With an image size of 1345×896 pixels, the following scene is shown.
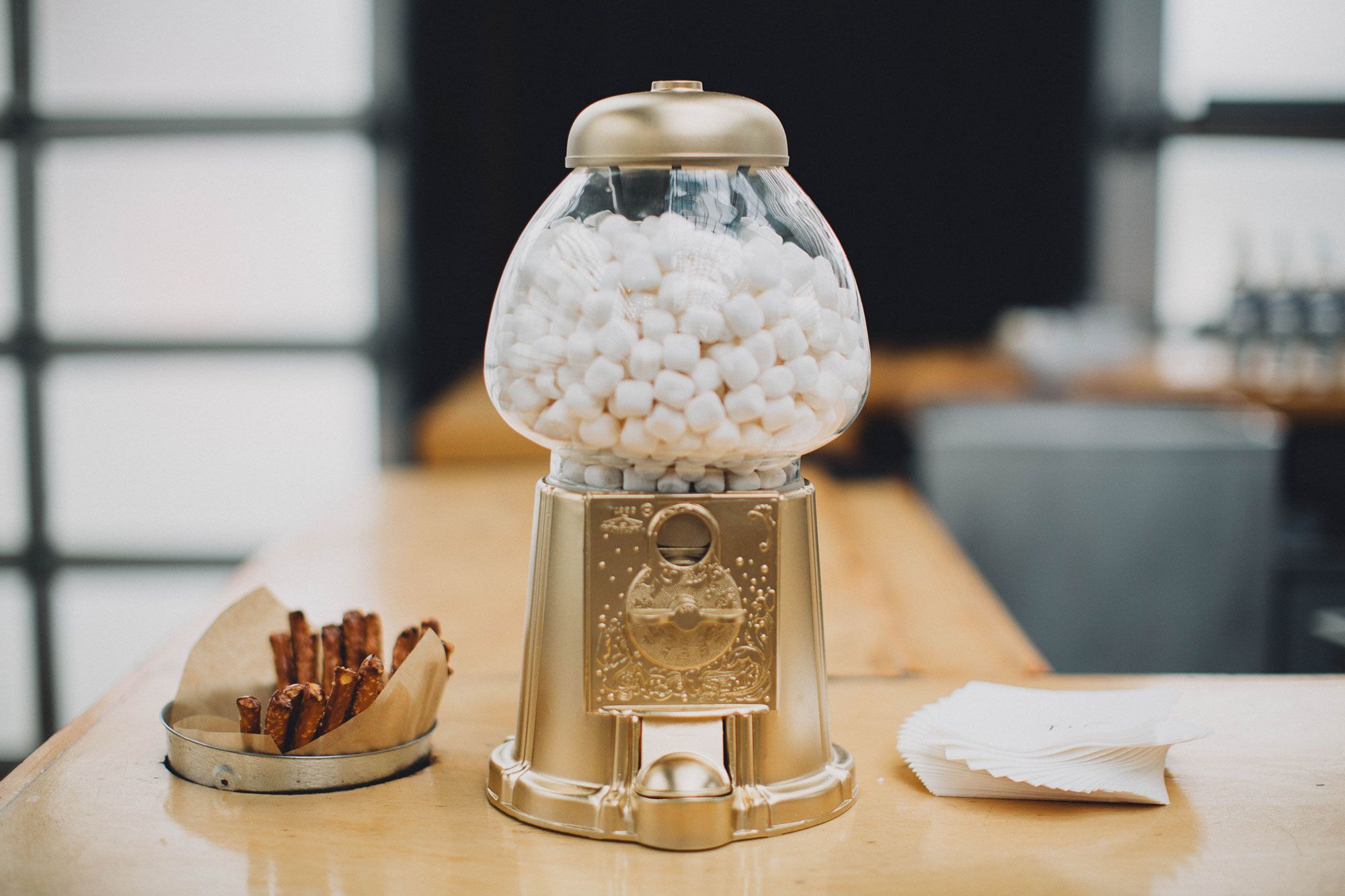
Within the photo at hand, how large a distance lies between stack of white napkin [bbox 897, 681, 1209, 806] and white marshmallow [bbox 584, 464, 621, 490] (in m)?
0.32

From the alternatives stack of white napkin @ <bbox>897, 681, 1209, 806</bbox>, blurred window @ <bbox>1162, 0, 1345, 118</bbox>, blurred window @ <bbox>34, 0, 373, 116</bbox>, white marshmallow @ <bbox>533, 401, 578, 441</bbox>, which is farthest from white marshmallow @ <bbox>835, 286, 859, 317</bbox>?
blurred window @ <bbox>1162, 0, 1345, 118</bbox>

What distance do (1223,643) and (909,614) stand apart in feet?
3.97

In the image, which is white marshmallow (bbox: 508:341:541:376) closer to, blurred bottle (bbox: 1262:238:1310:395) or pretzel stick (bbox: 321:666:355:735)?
pretzel stick (bbox: 321:666:355:735)

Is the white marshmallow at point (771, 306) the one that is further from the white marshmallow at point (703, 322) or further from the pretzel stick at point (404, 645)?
the pretzel stick at point (404, 645)

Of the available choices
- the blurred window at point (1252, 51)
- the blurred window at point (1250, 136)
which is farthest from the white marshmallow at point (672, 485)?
the blurred window at point (1252, 51)

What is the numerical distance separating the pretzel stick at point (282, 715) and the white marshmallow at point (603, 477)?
0.27 m

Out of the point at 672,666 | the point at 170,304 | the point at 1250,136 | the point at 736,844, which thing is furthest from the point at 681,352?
the point at 1250,136

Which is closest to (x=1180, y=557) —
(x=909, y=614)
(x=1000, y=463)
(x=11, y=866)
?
(x=1000, y=463)

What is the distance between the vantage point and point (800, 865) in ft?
2.92

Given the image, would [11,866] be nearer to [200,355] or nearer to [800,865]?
[800,865]

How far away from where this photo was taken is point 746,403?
91 centimetres

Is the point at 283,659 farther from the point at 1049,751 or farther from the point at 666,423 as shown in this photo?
the point at 1049,751

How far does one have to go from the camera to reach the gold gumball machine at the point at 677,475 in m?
0.92

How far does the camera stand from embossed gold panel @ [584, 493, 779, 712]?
0.94 metres
